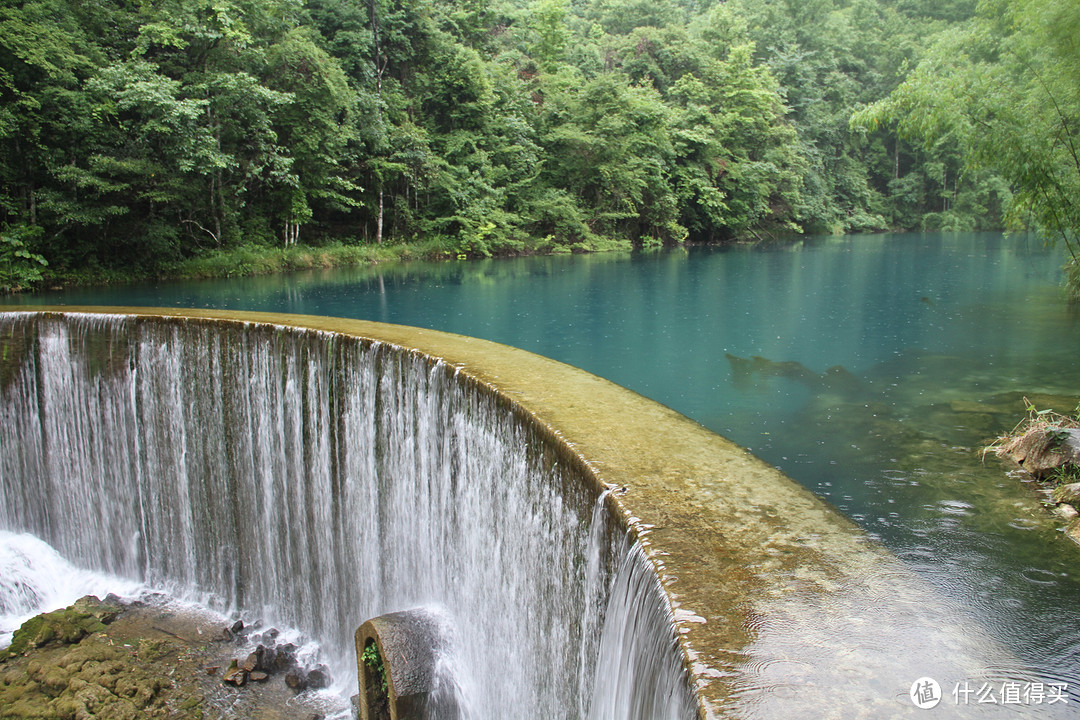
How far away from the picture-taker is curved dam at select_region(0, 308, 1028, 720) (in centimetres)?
220

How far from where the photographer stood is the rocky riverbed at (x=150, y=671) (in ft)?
17.4

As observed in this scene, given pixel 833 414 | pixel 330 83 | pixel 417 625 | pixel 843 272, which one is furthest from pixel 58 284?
pixel 843 272

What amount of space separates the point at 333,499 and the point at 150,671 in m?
1.92

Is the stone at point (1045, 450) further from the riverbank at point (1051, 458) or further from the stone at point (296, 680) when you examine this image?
the stone at point (296, 680)

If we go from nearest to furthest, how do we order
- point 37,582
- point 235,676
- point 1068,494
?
point 1068,494
point 235,676
point 37,582

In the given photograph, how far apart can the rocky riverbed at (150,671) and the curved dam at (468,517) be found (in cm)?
39

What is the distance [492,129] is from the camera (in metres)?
28.9

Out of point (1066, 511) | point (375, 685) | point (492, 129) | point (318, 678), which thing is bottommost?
point (318, 678)

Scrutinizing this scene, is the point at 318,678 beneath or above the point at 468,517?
beneath

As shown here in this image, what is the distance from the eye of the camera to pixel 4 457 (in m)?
7.72

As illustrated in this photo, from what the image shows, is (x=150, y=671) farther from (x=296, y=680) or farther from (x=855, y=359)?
(x=855, y=359)

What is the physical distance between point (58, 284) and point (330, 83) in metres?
8.95

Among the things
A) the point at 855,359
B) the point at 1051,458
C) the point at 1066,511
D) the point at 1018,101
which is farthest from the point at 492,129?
the point at 1066,511

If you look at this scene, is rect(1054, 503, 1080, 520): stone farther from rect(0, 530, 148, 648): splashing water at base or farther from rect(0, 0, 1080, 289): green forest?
rect(0, 530, 148, 648): splashing water at base
